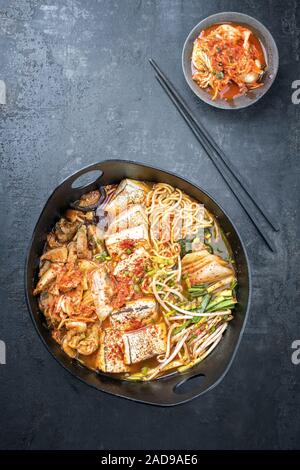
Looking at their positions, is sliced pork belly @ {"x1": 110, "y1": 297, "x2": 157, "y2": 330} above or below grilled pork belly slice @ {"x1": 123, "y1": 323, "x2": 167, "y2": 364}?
above

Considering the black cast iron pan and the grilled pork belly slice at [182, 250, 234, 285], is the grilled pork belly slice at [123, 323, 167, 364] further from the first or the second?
the grilled pork belly slice at [182, 250, 234, 285]

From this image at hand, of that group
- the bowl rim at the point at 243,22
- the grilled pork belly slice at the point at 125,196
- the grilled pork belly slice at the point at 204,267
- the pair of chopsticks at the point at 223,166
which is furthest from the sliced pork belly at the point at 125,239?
the bowl rim at the point at 243,22

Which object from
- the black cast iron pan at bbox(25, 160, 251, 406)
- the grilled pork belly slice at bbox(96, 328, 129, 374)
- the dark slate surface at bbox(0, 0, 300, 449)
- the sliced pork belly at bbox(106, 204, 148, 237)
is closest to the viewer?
the black cast iron pan at bbox(25, 160, 251, 406)

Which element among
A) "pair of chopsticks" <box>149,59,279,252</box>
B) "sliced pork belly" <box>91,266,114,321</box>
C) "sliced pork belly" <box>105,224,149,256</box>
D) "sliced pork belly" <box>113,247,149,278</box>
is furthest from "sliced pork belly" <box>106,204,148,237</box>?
"pair of chopsticks" <box>149,59,279,252</box>

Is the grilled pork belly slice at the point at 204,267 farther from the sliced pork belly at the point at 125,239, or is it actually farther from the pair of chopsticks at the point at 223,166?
the pair of chopsticks at the point at 223,166

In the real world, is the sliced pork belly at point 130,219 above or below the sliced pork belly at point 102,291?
above
